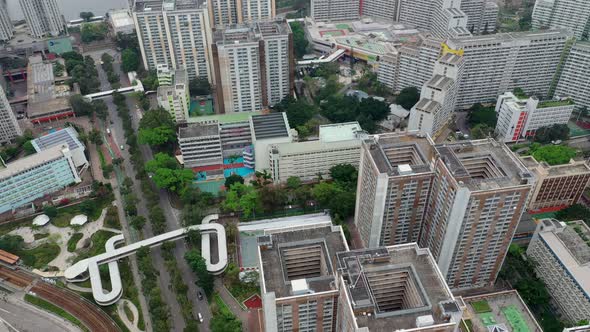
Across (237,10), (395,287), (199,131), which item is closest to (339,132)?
(199,131)

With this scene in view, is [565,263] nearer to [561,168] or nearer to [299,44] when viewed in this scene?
[561,168]

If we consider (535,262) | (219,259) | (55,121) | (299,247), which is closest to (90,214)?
(219,259)

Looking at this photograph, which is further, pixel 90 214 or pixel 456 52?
pixel 456 52

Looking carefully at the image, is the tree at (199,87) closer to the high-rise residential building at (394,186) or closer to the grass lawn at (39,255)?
the grass lawn at (39,255)

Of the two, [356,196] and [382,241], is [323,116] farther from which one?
[382,241]

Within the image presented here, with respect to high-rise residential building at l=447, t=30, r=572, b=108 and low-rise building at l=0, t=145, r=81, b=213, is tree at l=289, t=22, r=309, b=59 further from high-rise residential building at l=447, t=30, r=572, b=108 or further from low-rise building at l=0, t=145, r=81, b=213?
low-rise building at l=0, t=145, r=81, b=213

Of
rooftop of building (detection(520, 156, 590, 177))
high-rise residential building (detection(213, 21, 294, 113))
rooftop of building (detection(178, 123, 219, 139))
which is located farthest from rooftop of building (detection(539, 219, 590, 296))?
high-rise residential building (detection(213, 21, 294, 113))

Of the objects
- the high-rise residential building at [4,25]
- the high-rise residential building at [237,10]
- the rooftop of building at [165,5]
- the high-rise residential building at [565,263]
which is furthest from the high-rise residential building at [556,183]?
the high-rise residential building at [4,25]

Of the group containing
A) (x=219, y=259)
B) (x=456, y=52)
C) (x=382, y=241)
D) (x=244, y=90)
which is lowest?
(x=219, y=259)
